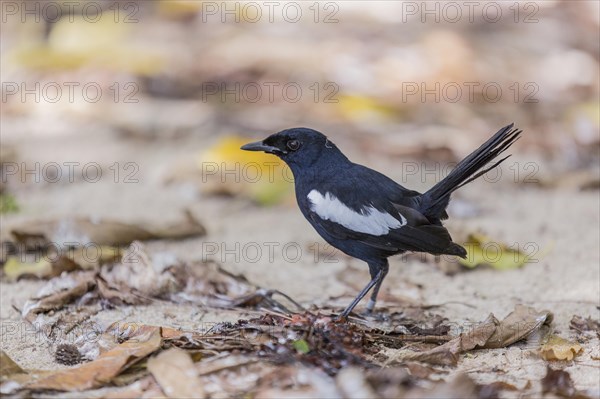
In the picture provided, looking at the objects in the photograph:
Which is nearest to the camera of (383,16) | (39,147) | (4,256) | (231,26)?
(4,256)

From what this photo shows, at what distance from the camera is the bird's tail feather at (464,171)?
3.96m

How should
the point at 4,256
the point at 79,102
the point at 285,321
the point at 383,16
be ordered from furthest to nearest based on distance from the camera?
the point at 383,16
the point at 79,102
the point at 4,256
the point at 285,321

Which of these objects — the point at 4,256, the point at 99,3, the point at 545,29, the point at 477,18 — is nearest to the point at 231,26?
the point at 99,3

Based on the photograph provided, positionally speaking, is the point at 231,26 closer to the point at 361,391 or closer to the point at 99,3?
the point at 99,3

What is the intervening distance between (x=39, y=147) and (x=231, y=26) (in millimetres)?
3725

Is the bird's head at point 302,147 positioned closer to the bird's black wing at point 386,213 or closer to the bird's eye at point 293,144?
the bird's eye at point 293,144

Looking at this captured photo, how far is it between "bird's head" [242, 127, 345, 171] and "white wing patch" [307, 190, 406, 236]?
0.96 ft

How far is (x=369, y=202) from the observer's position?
13.3ft

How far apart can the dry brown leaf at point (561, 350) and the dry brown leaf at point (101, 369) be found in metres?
1.53

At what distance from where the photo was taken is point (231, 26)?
1041 centimetres

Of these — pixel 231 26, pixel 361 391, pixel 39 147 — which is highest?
pixel 231 26

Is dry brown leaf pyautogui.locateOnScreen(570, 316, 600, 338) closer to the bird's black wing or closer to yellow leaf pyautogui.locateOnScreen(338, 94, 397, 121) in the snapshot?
the bird's black wing

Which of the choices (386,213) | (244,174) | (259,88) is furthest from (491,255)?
(259,88)

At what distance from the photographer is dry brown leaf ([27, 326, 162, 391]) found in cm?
299
